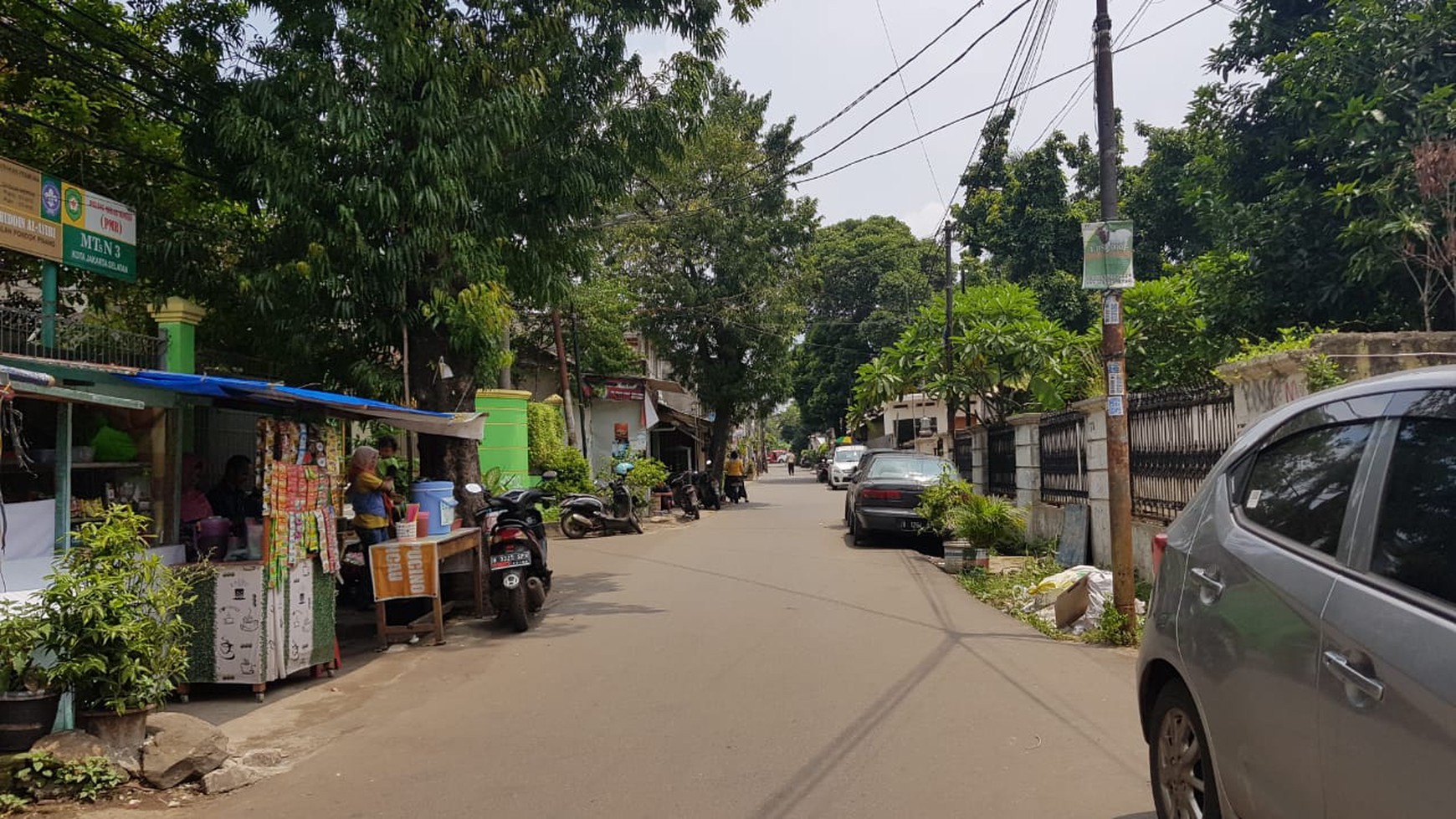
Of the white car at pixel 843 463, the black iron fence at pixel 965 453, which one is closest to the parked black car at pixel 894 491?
the black iron fence at pixel 965 453

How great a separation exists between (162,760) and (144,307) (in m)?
8.94

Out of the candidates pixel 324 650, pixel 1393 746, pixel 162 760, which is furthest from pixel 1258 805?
pixel 324 650

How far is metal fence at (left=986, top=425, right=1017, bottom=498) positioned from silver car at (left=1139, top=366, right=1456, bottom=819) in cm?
1336

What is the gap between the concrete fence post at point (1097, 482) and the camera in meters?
11.5

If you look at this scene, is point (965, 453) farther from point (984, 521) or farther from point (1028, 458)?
point (984, 521)

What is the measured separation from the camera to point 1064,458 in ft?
45.3

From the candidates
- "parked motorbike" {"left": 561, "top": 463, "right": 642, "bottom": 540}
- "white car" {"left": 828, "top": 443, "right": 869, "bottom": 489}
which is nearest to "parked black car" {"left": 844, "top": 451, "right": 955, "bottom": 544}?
"parked motorbike" {"left": 561, "top": 463, "right": 642, "bottom": 540}

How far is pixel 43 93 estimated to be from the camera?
425 inches

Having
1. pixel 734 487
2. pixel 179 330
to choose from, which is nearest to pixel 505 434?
pixel 734 487

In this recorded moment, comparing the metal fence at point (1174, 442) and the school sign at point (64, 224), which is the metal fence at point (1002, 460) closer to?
the metal fence at point (1174, 442)

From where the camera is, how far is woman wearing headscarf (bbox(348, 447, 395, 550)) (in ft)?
29.5

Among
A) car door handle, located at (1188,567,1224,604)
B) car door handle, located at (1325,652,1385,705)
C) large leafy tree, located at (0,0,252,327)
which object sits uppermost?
large leafy tree, located at (0,0,252,327)

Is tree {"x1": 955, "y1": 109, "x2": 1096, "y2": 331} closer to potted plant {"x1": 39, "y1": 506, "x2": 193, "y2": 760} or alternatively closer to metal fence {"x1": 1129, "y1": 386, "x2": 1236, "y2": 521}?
metal fence {"x1": 1129, "y1": 386, "x2": 1236, "y2": 521}

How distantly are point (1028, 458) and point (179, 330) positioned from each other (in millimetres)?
12134
